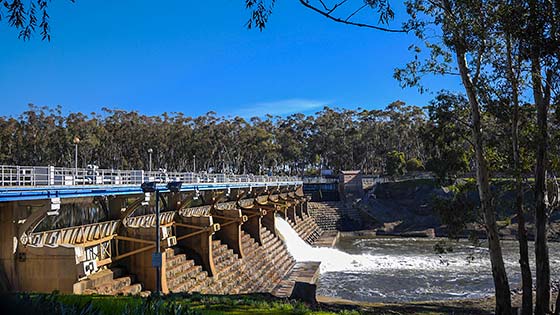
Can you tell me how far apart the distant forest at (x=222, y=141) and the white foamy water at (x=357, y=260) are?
333 inches

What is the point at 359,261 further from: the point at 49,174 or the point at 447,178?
the point at 49,174

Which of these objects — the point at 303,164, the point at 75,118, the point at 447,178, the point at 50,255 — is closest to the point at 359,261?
the point at 447,178

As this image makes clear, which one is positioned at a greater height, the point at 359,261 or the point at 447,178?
the point at 447,178

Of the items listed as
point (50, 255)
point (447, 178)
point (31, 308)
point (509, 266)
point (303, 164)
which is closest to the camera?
point (31, 308)

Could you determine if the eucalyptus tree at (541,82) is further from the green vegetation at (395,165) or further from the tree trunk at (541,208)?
the green vegetation at (395,165)

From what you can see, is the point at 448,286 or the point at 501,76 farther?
the point at 448,286

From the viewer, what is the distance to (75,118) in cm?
5881

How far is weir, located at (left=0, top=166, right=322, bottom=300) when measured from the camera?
1380cm

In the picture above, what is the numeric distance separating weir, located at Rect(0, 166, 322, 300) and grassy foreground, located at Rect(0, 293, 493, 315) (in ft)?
9.55

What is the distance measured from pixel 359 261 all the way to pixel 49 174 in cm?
2520

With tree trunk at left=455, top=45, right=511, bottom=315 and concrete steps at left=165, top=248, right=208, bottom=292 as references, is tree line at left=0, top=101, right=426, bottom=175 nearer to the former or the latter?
concrete steps at left=165, top=248, right=208, bottom=292

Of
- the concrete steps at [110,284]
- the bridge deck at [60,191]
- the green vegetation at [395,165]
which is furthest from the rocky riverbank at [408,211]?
the bridge deck at [60,191]

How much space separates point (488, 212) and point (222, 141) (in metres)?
54.7

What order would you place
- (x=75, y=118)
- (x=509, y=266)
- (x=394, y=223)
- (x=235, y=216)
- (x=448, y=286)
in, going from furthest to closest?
(x=75, y=118)
(x=394, y=223)
(x=509, y=266)
(x=235, y=216)
(x=448, y=286)
